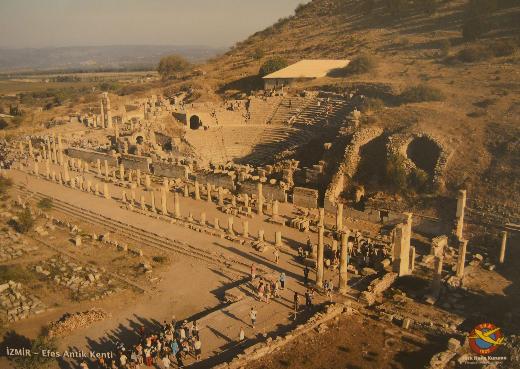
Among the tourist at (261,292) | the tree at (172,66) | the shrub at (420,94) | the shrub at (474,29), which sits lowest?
the tourist at (261,292)

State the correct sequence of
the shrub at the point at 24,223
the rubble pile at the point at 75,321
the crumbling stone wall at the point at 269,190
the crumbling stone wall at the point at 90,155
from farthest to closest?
the crumbling stone wall at the point at 90,155, the crumbling stone wall at the point at 269,190, the shrub at the point at 24,223, the rubble pile at the point at 75,321

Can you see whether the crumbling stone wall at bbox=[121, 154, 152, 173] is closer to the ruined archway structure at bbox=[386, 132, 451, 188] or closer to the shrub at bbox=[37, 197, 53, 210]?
the shrub at bbox=[37, 197, 53, 210]

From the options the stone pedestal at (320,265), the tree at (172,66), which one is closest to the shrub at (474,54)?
the stone pedestal at (320,265)

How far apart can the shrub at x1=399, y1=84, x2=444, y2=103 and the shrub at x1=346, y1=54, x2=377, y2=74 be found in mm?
11056

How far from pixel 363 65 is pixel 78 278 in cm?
3986

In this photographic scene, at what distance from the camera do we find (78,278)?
23.3 meters

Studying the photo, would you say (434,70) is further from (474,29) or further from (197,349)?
(197,349)

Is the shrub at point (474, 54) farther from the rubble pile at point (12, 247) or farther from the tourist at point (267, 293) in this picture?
the rubble pile at point (12, 247)

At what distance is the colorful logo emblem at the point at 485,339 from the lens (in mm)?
→ 16984

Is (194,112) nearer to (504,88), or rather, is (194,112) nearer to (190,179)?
(190,179)

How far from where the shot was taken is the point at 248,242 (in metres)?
27.2

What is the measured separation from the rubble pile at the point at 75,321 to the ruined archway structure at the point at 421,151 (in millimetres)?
19917

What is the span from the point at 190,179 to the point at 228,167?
9.72 feet

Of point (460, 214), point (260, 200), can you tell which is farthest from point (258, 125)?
point (460, 214)
